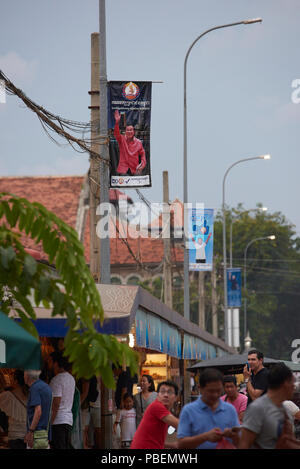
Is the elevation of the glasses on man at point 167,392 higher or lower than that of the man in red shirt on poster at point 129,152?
lower

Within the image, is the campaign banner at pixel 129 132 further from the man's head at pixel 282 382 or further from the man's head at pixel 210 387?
the man's head at pixel 282 382

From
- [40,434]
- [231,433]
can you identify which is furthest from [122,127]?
[231,433]

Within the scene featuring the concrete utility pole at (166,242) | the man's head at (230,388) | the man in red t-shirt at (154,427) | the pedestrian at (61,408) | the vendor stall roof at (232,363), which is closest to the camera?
Result: the man in red t-shirt at (154,427)

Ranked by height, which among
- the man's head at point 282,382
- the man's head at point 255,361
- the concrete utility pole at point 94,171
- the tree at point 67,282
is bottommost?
the man's head at point 282,382

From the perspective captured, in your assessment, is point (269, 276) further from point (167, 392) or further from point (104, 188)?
point (167, 392)

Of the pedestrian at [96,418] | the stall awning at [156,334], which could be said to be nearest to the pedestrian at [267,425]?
the pedestrian at [96,418]

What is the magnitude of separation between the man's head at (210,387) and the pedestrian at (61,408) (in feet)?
16.4

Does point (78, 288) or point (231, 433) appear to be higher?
point (78, 288)

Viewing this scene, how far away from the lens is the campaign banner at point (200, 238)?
30.9m

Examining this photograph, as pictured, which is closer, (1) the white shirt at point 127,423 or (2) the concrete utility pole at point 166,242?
(1) the white shirt at point 127,423

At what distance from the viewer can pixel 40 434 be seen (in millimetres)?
11172

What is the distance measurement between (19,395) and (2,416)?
1.62 metres

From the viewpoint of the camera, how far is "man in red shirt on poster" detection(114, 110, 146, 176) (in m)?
16.8
